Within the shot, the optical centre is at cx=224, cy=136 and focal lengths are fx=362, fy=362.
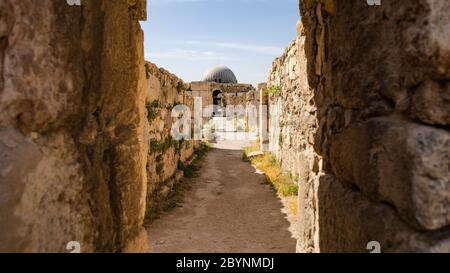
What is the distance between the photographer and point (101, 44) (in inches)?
66.8

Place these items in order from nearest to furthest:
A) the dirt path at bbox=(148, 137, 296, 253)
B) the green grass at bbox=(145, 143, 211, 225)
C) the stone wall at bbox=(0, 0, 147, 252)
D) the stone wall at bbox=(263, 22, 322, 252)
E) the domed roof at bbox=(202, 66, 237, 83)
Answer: the stone wall at bbox=(0, 0, 147, 252) → the stone wall at bbox=(263, 22, 322, 252) → the dirt path at bbox=(148, 137, 296, 253) → the green grass at bbox=(145, 143, 211, 225) → the domed roof at bbox=(202, 66, 237, 83)

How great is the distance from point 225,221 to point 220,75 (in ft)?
101

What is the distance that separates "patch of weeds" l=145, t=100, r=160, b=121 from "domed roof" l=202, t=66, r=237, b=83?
28554 millimetres

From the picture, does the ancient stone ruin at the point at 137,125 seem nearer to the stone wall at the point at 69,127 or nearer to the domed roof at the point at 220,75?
the stone wall at the point at 69,127

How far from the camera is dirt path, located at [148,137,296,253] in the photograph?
432 centimetres

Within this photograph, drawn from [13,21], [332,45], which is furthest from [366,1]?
[13,21]

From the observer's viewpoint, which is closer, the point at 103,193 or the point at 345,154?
the point at 345,154

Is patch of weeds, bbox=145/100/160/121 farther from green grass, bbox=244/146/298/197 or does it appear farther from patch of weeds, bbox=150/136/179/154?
green grass, bbox=244/146/298/197

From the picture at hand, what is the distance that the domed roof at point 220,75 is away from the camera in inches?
1378

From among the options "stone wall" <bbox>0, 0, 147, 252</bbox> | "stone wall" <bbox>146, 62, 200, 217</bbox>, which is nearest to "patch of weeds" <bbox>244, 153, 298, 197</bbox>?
"stone wall" <bbox>146, 62, 200, 217</bbox>

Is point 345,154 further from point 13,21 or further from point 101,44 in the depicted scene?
point 13,21

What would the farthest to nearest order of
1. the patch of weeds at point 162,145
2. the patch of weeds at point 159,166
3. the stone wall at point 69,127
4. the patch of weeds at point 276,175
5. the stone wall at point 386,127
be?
the patch of weeds at point 276,175 → the patch of weeds at point 159,166 → the patch of weeds at point 162,145 → the stone wall at point 69,127 → the stone wall at point 386,127

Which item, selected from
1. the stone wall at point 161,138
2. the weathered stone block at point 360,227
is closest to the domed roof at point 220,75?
the stone wall at point 161,138
